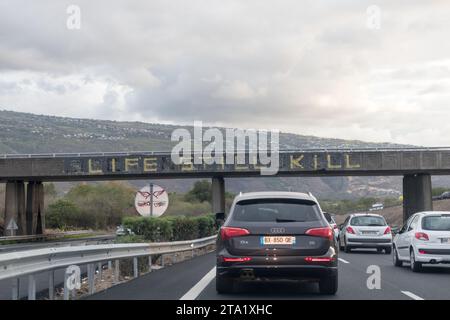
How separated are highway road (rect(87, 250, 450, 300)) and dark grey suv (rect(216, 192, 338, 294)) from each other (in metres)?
0.46

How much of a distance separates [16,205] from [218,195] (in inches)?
618

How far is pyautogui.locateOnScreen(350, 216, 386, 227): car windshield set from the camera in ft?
101

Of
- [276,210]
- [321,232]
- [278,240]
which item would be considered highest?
[276,210]

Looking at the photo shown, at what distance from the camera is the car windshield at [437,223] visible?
1972 centimetres

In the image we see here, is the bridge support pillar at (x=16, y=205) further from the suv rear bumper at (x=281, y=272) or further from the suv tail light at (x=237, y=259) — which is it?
the suv rear bumper at (x=281, y=272)

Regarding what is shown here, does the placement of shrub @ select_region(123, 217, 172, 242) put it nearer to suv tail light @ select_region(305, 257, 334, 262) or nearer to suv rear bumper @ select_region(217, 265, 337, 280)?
suv rear bumper @ select_region(217, 265, 337, 280)

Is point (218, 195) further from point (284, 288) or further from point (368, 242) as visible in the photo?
point (284, 288)

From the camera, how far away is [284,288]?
598 inches

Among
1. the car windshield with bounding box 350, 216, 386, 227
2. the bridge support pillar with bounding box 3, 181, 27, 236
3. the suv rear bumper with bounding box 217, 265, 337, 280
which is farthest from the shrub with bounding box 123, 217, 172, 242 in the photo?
the bridge support pillar with bounding box 3, 181, 27, 236

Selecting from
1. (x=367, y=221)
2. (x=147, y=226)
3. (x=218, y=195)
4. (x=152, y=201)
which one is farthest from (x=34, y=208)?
(x=147, y=226)

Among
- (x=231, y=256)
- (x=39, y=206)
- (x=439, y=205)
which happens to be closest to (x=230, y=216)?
(x=231, y=256)
